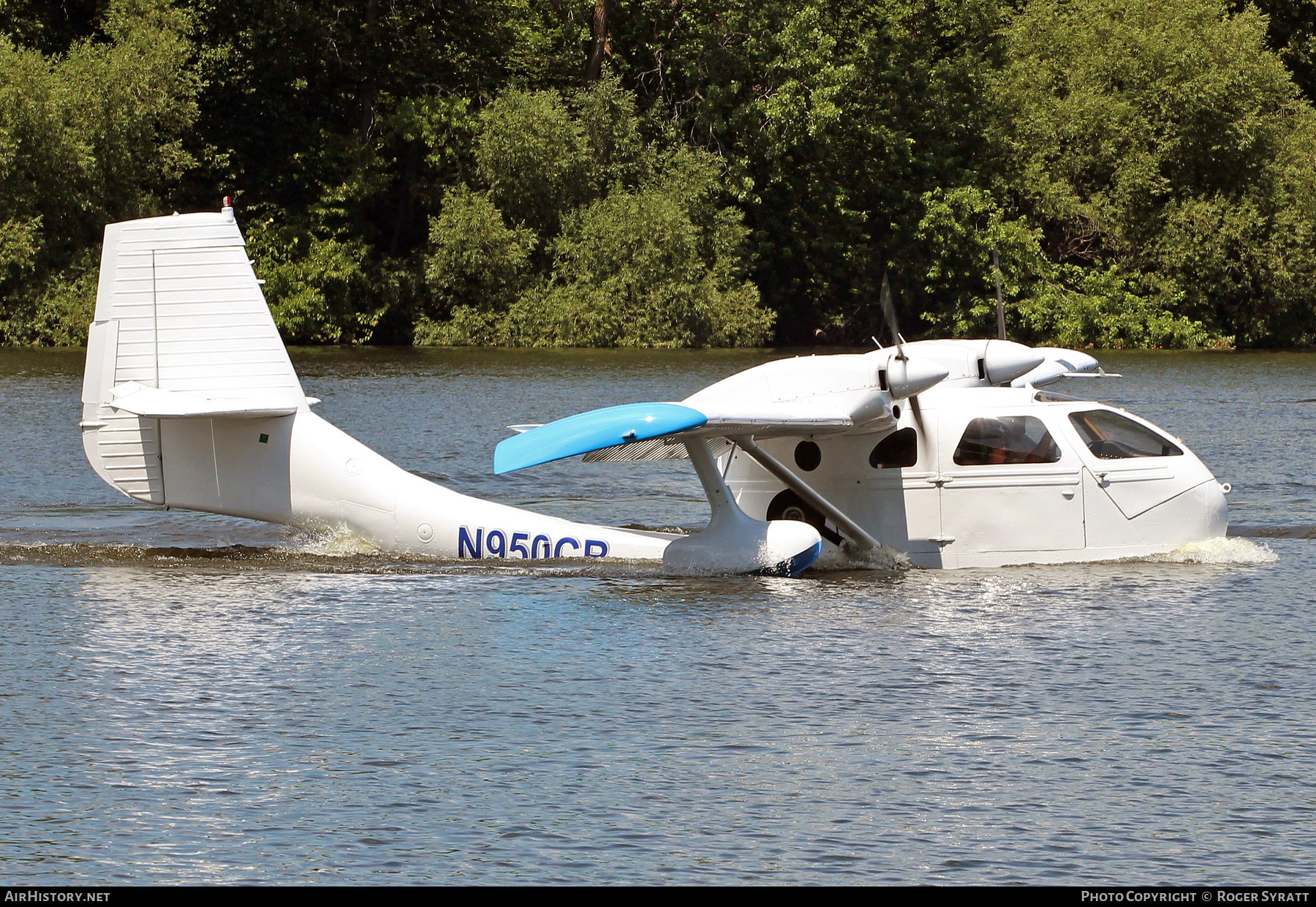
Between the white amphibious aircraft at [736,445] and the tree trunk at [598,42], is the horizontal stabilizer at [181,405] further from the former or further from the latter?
the tree trunk at [598,42]

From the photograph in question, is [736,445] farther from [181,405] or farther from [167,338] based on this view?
[167,338]

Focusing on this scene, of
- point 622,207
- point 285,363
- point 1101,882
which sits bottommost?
point 1101,882

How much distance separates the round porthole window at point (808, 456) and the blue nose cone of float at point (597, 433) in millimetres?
3005

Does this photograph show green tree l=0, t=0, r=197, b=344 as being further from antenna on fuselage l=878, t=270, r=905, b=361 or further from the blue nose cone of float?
the blue nose cone of float

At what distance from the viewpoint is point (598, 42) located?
6562 cm

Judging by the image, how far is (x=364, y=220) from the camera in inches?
2562

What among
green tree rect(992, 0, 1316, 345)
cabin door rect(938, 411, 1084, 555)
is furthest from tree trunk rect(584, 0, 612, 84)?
cabin door rect(938, 411, 1084, 555)

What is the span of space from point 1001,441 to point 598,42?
5181cm

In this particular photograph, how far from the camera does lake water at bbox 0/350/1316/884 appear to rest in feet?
30.2

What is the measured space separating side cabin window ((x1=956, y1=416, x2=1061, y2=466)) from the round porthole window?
161 centimetres

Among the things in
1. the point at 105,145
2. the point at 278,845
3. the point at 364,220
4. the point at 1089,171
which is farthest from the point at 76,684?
the point at 1089,171

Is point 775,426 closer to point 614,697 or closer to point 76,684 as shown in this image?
point 614,697

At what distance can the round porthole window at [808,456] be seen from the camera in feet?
58.6

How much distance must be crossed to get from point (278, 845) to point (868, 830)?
3.54 metres
